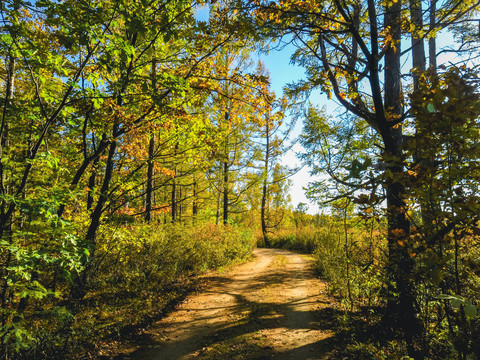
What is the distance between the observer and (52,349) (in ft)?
12.4

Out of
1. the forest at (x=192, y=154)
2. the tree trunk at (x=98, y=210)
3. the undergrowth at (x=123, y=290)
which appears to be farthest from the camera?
the tree trunk at (x=98, y=210)

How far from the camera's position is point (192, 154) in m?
5.65

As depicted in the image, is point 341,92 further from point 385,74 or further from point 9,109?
point 9,109

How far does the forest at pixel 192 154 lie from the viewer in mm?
2324

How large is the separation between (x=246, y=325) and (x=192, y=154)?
4216 mm

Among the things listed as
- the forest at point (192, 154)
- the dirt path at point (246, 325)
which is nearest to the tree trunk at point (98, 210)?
the forest at point (192, 154)

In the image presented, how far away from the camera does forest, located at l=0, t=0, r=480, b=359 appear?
2324 millimetres

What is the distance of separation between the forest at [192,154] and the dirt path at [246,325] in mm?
622

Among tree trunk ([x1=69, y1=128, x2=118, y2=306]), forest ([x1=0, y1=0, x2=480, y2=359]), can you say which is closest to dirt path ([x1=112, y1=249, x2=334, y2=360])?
forest ([x1=0, y1=0, x2=480, y2=359])

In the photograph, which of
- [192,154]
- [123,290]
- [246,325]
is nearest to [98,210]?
[192,154]

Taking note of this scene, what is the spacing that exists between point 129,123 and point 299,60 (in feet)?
13.4

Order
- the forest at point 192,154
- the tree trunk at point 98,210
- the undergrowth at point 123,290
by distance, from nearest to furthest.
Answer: the forest at point 192,154 → the undergrowth at point 123,290 → the tree trunk at point 98,210

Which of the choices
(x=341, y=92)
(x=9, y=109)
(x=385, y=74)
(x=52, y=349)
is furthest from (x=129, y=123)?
(x=385, y=74)

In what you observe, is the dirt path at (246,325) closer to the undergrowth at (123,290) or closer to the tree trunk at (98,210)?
the undergrowth at (123,290)
